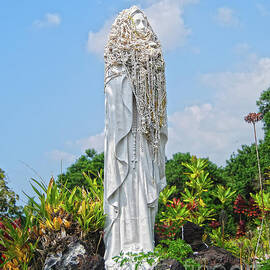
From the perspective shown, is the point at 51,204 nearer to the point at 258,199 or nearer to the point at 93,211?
the point at 93,211

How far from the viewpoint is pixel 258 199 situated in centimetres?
1136

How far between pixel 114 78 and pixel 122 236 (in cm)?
256

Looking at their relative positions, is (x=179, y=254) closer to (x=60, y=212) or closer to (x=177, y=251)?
(x=177, y=251)

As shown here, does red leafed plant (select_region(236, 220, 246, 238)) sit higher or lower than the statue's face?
lower

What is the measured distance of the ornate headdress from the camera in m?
7.12

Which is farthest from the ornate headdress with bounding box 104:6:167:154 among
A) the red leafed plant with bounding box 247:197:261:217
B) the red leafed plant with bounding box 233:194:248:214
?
the red leafed plant with bounding box 233:194:248:214

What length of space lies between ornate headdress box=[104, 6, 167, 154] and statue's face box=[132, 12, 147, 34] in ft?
0.21

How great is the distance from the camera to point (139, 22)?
7.46m

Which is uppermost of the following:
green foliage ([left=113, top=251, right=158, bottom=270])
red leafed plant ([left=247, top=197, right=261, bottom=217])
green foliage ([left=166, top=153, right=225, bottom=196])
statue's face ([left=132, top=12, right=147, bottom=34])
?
statue's face ([left=132, top=12, right=147, bottom=34])

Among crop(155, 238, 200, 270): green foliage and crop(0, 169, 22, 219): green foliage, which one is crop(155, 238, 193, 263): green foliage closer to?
crop(155, 238, 200, 270): green foliage

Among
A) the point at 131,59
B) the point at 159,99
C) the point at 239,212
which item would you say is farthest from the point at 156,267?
the point at 239,212

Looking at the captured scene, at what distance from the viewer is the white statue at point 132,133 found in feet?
22.2

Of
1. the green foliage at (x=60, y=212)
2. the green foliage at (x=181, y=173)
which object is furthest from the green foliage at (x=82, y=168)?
the green foliage at (x=60, y=212)

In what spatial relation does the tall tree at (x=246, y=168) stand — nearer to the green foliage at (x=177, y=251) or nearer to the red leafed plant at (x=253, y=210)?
the red leafed plant at (x=253, y=210)
